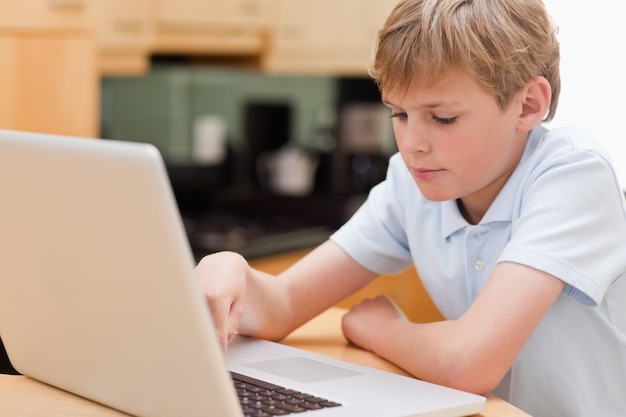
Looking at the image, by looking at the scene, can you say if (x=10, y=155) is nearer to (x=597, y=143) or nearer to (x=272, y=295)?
(x=272, y=295)

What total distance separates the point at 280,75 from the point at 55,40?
170 cm

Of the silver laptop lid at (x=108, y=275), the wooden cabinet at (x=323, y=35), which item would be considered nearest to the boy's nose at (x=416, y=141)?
the silver laptop lid at (x=108, y=275)

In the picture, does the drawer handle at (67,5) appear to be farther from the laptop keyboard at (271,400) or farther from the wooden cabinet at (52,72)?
the laptop keyboard at (271,400)

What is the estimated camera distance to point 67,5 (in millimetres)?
2623

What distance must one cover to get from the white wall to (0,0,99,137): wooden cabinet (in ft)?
6.03

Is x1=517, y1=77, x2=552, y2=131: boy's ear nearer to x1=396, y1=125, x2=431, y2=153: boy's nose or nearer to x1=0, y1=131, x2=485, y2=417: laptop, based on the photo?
x1=396, y1=125, x2=431, y2=153: boy's nose

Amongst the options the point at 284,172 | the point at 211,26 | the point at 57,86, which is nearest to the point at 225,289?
the point at 57,86

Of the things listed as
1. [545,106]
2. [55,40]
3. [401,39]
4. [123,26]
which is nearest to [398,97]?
[401,39]

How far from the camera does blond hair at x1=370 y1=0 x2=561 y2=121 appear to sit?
4.32 feet

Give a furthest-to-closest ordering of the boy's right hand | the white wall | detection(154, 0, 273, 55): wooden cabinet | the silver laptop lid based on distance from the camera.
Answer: the white wall → detection(154, 0, 273, 55): wooden cabinet → the boy's right hand → the silver laptop lid

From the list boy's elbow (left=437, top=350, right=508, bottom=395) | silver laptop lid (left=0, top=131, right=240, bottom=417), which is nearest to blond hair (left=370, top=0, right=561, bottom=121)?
boy's elbow (left=437, top=350, right=508, bottom=395)

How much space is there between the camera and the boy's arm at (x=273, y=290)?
4.33 feet

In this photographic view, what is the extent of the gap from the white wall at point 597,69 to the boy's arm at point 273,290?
236 centimetres

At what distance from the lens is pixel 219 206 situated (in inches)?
156
